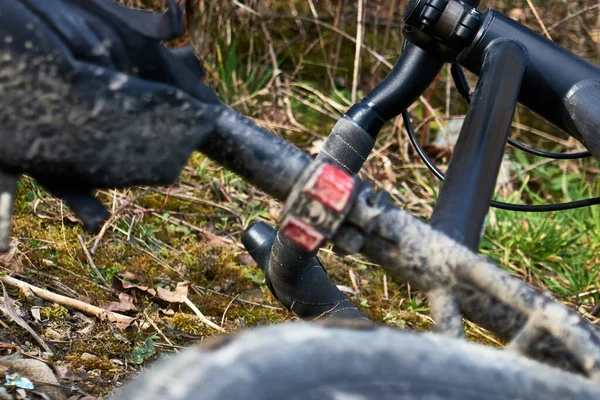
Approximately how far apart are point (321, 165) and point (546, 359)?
1.04 ft

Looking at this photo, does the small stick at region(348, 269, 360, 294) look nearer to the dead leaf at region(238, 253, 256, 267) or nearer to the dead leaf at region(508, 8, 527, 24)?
the dead leaf at region(238, 253, 256, 267)

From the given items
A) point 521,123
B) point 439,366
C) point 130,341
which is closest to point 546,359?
point 439,366

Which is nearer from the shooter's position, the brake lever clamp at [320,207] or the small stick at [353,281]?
the brake lever clamp at [320,207]

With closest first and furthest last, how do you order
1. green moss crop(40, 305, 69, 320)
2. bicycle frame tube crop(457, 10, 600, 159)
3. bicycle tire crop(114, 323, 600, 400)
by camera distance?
bicycle tire crop(114, 323, 600, 400) → bicycle frame tube crop(457, 10, 600, 159) → green moss crop(40, 305, 69, 320)

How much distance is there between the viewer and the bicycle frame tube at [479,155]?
2.94ft

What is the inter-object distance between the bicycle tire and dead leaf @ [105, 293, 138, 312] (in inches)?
42.3

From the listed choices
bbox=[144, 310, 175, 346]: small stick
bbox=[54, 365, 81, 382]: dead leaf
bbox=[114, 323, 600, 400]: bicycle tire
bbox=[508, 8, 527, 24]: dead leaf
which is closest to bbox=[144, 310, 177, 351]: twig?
bbox=[144, 310, 175, 346]: small stick

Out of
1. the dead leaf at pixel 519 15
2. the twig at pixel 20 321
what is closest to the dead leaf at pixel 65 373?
the twig at pixel 20 321

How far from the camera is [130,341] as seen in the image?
1.63 metres

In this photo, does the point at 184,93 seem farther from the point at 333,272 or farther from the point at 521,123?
the point at 521,123

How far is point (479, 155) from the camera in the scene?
3.19 ft

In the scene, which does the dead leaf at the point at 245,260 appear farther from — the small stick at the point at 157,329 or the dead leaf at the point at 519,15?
the dead leaf at the point at 519,15

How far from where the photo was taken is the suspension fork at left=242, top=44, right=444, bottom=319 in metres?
1.41

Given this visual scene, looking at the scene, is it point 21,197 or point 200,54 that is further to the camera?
point 200,54
